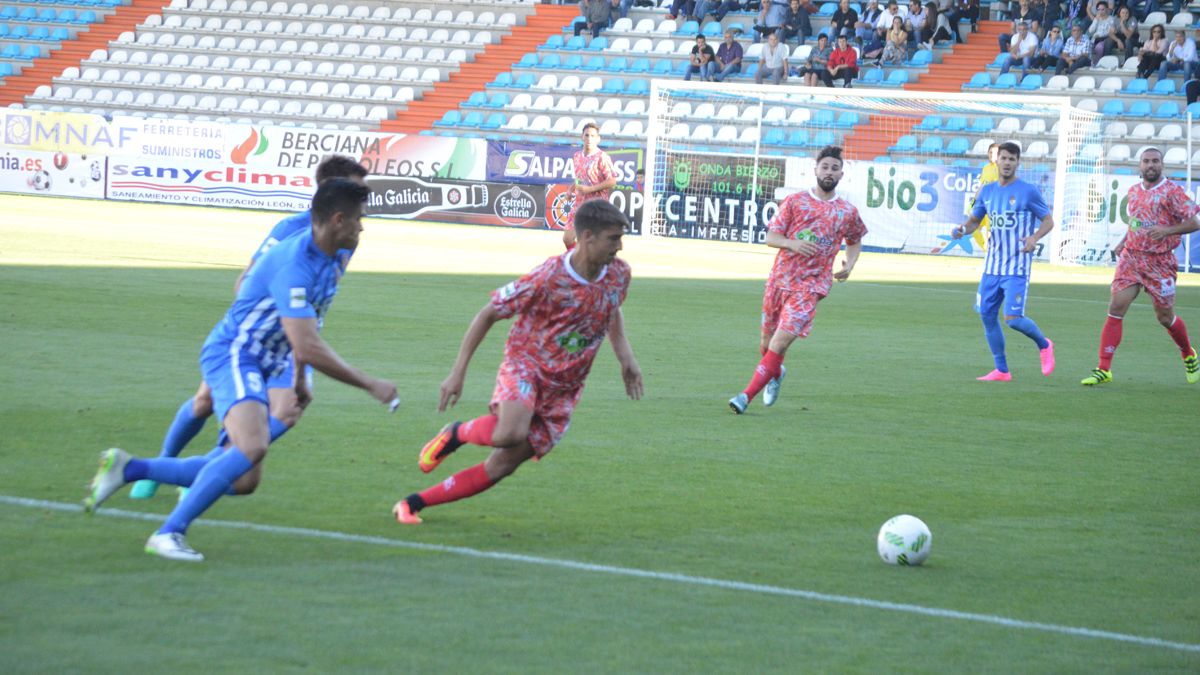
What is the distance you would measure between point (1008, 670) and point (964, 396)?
290 inches

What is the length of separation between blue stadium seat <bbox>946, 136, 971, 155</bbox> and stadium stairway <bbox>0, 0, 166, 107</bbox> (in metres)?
24.3

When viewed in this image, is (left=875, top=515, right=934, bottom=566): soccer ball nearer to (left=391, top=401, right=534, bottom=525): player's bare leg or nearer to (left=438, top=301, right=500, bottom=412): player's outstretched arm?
(left=391, top=401, right=534, bottom=525): player's bare leg

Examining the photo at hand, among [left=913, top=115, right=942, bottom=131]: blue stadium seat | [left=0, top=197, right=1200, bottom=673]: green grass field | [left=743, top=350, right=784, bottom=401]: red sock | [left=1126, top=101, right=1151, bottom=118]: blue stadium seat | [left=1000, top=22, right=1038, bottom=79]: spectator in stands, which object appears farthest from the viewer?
[left=1000, top=22, right=1038, bottom=79]: spectator in stands

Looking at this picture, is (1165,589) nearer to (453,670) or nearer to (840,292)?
(453,670)

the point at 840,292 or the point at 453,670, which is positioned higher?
the point at 453,670

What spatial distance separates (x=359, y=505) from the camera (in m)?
6.92

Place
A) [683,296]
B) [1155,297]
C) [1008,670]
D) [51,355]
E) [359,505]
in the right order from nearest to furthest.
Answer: [1008,670] → [359,505] → [51,355] → [1155,297] → [683,296]

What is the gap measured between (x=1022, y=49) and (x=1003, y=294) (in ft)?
67.9

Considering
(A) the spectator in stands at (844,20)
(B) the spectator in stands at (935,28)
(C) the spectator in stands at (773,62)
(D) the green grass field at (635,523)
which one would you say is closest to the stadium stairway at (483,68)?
(C) the spectator in stands at (773,62)

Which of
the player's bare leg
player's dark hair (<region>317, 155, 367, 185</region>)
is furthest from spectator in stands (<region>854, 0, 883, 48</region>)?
the player's bare leg

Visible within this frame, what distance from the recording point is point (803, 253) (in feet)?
36.0

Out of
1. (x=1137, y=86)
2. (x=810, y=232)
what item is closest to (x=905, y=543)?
(x=810, y=232)

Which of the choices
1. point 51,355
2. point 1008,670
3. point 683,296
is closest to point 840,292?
point 683,296

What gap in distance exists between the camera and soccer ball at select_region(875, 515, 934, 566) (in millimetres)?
6289
